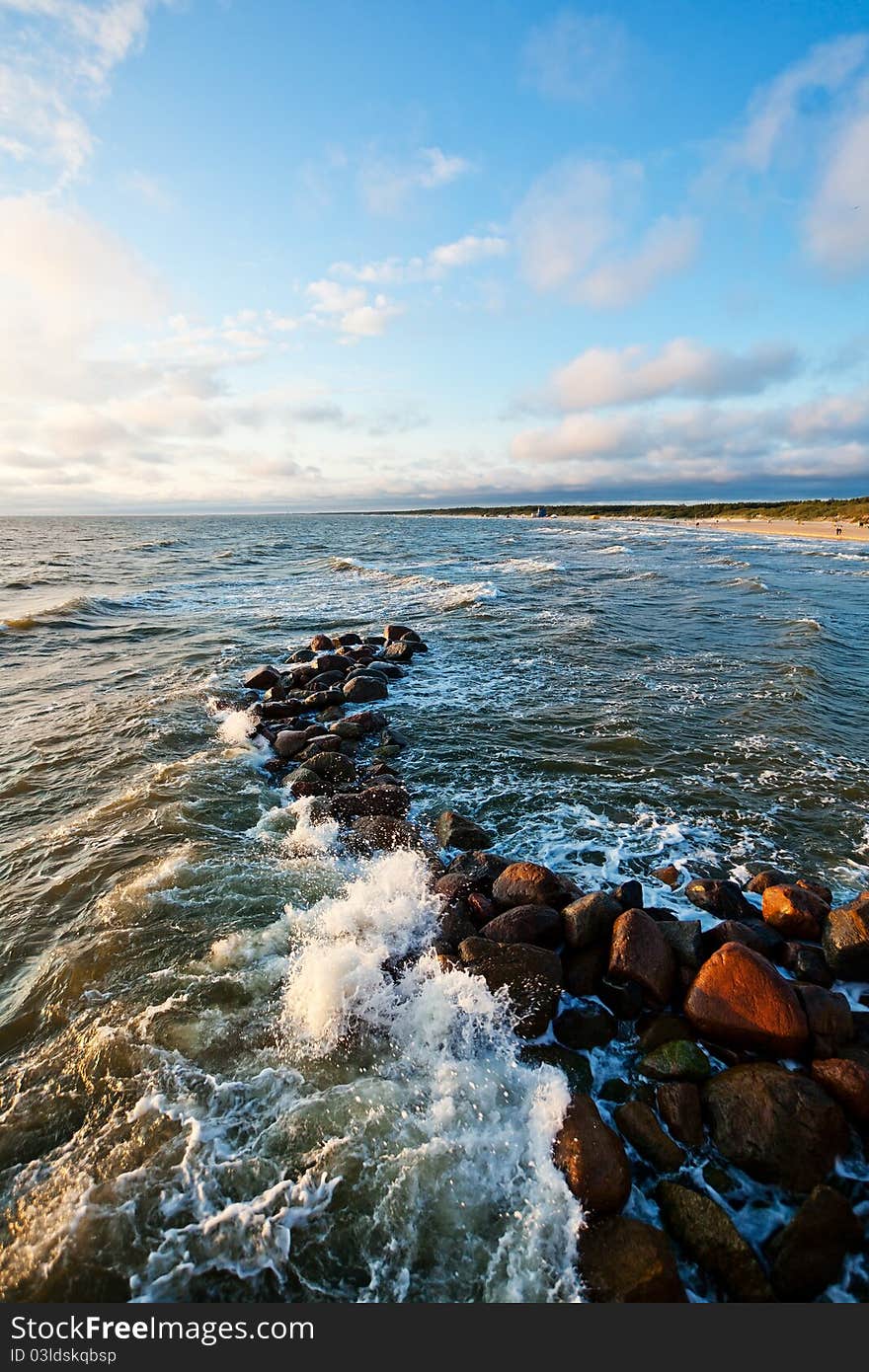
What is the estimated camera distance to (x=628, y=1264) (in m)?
3.48

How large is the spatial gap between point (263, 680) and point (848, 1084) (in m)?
13.5

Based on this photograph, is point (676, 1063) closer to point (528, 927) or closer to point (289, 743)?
point (528, 927)

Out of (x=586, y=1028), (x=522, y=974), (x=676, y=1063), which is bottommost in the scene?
(x=586, y=1028)

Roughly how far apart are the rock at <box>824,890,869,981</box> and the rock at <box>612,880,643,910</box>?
1820 mm

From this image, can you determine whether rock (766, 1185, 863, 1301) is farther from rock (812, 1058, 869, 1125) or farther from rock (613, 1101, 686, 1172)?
rock (812, 1058, 869, 1125)

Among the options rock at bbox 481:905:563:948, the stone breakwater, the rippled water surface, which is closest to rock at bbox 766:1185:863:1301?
the stone breakwater

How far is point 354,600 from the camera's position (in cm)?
2856

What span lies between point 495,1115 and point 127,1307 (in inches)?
103

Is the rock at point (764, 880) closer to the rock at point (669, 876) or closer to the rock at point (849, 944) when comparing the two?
the rock at point (669, 876)

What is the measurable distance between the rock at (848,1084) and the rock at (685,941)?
1.21 metres

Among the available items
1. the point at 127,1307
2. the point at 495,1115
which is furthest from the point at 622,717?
the point at 127,1307

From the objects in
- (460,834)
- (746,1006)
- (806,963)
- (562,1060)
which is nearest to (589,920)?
(562,1060)

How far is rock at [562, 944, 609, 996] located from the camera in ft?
18.3

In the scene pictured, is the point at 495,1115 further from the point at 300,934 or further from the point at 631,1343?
the point at 300,934
